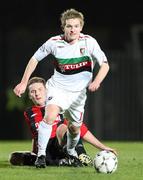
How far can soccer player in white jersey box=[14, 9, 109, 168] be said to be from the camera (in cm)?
935

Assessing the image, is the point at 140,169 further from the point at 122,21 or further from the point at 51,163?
the point at 122,21

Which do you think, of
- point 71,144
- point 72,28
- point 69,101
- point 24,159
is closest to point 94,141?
point 71,144

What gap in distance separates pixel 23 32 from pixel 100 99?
8.83 ft

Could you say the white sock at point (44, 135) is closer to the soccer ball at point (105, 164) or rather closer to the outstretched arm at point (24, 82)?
the outstretched arm at point (24, 82)

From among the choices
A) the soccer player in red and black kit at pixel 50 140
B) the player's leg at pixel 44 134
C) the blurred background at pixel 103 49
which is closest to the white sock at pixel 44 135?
the player's leg at pixel 44 134

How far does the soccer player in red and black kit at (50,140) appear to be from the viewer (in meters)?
9.69

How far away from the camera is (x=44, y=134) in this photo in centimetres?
910

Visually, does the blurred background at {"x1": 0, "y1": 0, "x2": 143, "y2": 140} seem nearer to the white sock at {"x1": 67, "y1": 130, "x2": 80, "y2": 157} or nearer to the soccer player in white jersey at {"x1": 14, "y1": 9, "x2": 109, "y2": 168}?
the white sock at {"x1": 67, "y1": 130, "x2": 80, "y2": 157}

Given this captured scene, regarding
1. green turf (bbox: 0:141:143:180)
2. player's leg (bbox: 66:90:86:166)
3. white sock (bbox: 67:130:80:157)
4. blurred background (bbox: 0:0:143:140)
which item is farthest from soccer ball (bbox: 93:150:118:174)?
blurred background (bbox: 0:0:143:140)

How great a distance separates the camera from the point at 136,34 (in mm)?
21938

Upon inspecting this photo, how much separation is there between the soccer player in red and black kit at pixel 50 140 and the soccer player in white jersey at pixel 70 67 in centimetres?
14

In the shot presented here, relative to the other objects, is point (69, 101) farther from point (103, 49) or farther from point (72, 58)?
point (103, 49)

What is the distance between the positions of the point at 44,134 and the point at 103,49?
41.9ft

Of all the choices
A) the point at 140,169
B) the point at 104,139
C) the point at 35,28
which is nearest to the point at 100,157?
the point at 140,169
